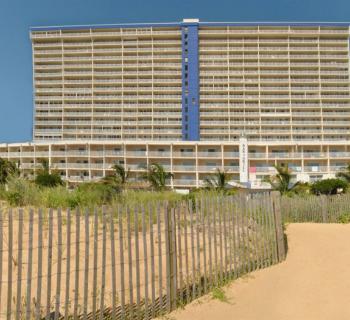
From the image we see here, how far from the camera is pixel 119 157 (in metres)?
65.2

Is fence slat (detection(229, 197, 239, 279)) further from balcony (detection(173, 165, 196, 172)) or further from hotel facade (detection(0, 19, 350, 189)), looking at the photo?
hotel facade (detection(0, 19, 350, 189))

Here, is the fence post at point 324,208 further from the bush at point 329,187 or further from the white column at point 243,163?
the white column at point 243,163

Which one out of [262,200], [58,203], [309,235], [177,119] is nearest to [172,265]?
[262,200]

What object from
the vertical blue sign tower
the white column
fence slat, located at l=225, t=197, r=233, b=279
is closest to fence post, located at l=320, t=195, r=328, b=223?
fence slat, located at l=225, t=197, r=233, b=279

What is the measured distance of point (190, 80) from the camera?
3236 inches

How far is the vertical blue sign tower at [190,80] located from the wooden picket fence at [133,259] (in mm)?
71645

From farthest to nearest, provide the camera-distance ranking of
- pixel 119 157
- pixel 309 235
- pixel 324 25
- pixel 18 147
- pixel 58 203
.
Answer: pixel 324 25 < pixel 18 147 < pixel 119 157 < pixel 309 235 < pixel 58 203

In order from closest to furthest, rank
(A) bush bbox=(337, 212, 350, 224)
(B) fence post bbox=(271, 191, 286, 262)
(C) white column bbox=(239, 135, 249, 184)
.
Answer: (B) fence post bbox=(271, 191, 286, 262) < (A) bush bbox=(337, 212, 350, 224) < (C) white column bbox=(239, 135, 249, 184)

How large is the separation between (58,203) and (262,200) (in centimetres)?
468

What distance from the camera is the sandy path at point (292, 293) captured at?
224 inches

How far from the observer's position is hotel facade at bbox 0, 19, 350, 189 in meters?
80.8

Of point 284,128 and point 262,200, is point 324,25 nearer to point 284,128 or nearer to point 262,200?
point 284,128

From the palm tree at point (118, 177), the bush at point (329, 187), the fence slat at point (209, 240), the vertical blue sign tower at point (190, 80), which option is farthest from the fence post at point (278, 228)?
the vertical blue sign tower at point (190, 80)

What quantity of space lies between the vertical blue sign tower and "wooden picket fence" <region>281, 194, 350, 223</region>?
6122cm
